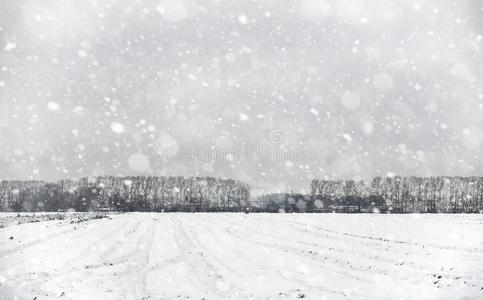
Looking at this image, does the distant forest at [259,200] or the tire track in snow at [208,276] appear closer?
the tire track in snow at [208,276]

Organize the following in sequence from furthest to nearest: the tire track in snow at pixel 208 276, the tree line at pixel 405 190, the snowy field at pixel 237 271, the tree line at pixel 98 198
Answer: the tree line at pixel 405 190, the tree line at pixel 98 198, the tire track in snow at pixel 208 276, the snowy field at pixel 237 271

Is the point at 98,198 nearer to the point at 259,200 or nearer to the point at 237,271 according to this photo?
the point at 259,200

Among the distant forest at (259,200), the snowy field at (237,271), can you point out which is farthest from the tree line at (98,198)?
the snowy field at (237,271)

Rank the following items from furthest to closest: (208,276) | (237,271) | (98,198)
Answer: (98,198), (237,271), (208,276)

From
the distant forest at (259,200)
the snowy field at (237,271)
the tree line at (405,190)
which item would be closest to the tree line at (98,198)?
the distant forest at (259,200)

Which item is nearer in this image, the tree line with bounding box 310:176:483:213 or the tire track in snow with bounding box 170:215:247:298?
the tire track in snow with bounding box 170:215:247:298

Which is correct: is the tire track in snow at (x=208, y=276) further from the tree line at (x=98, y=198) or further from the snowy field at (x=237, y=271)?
the tree line at (x=98, y=198)

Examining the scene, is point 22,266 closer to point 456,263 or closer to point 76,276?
point 76,276

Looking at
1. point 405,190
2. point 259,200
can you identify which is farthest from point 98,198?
point 405,190

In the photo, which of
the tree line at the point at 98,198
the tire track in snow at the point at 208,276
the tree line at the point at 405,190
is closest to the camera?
the tire track in snow at the point at 208,276

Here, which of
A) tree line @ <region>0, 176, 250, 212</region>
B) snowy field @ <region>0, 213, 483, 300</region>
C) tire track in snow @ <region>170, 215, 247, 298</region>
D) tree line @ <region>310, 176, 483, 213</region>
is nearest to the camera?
snowy field @ <region>0, 213, 483, 300</region>

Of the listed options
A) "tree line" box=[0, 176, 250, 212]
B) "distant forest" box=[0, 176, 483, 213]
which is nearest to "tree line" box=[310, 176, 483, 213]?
"distant forest" box=[0, 176, 483, 213]

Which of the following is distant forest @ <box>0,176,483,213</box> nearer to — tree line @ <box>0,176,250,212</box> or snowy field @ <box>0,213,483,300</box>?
tree line @ <box>0,176,250,212</box>

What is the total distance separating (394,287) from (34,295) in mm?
9391
